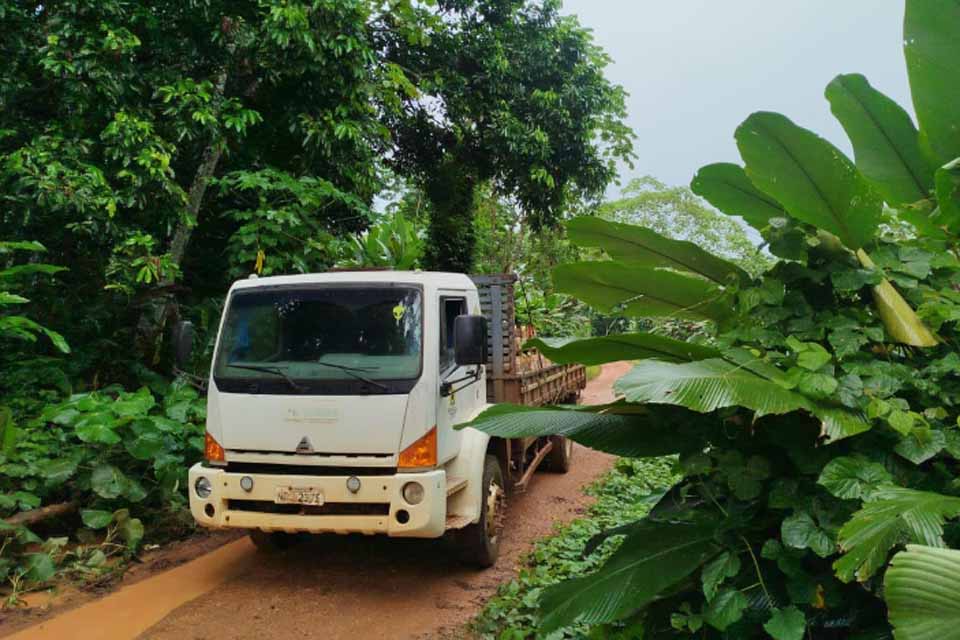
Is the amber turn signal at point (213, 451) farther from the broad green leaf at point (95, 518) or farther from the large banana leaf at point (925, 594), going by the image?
the large banana leaf at point (925, 594)

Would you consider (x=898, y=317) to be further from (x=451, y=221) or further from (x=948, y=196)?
(x=451, y=221)

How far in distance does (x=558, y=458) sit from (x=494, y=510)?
2.88m

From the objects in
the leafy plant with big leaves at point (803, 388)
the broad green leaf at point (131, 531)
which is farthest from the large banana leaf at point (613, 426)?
the broad green leaf at point (131, 531)

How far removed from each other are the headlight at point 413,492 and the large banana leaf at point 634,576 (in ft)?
7.12

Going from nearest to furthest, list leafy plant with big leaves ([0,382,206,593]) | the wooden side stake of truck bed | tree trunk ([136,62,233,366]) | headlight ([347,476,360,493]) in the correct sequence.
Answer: headlight ([347,476,360,493])
leafy plant with big leaves ([0,382,206,593])
the wooden side stake of truck bed
tree trunk ([136,62,233,366])

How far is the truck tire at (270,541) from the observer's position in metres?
4.85

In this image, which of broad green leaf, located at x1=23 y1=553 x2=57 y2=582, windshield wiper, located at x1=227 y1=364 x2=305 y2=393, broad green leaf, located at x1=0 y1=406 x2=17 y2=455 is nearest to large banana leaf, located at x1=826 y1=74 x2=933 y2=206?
windshield wiper, located at x1=227 y1=364 x2=305 y2=393

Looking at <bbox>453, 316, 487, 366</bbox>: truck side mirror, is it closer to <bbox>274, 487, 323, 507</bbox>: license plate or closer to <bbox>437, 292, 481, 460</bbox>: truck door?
<bbox>437, 292, 481, 460</bbox>: truck door

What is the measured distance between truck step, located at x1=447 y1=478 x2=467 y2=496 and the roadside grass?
26.6 inches

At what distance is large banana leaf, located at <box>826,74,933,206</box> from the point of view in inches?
65.0

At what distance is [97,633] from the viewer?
373cm

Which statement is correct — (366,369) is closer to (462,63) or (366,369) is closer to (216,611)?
(216,611)

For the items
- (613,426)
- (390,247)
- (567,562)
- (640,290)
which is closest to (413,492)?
(567,562)

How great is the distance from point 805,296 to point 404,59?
9965mm
